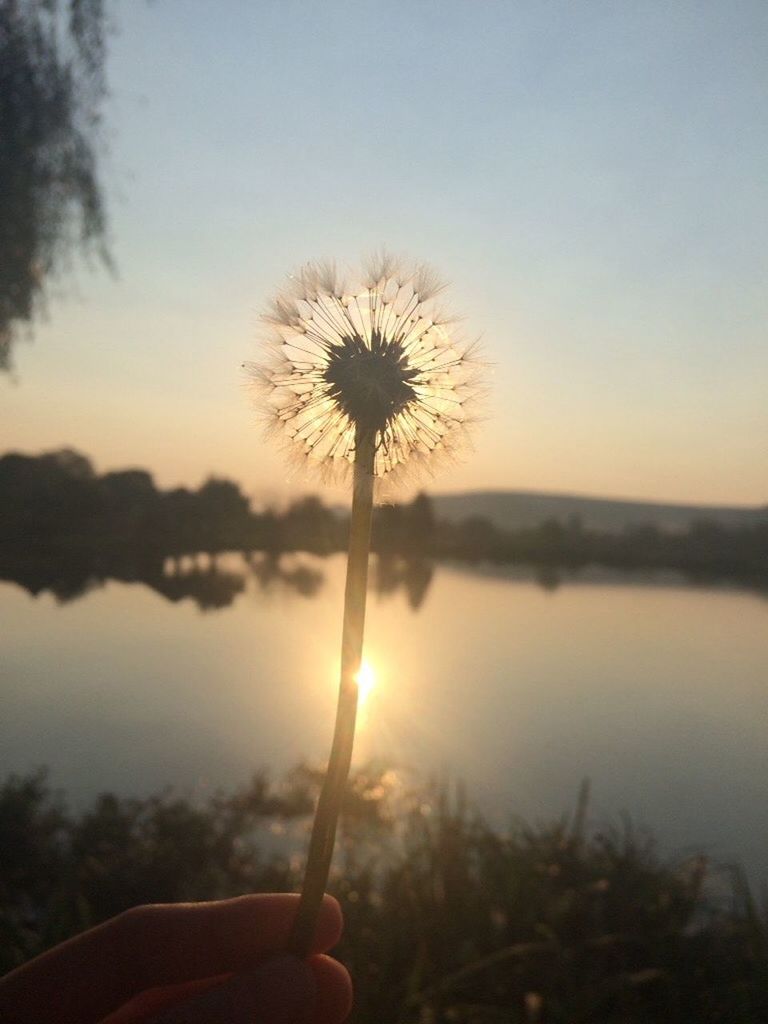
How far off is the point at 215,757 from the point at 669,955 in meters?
3.95

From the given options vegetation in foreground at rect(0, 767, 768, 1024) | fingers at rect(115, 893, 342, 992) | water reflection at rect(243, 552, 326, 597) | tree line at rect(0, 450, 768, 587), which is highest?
tree line at rect(0, 450, 768, 587)

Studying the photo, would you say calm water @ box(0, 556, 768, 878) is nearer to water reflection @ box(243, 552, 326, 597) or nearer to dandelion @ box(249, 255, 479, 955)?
water reflection @ box(243, 552, 326, 597)

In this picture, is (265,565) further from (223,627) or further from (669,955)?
(669,955)

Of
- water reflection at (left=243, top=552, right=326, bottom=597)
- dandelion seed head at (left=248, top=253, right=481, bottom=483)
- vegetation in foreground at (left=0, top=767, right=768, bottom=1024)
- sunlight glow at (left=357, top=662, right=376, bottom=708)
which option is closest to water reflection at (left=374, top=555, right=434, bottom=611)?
water reflection at (left=243, top=552, right=326, bottom=597)

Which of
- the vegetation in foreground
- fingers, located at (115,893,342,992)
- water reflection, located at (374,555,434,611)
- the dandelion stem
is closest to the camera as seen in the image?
the dandelion stem

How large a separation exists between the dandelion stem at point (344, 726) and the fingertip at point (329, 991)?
0.37 feet

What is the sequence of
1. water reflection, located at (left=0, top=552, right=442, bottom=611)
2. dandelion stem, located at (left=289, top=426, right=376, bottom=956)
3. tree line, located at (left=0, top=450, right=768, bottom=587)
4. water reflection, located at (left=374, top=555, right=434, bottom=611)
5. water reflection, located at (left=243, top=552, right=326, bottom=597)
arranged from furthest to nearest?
1. water reflection, located at (left=374, top=555, right=434, bottom=611)
2. water reflection, located at (left=243, top=552, right=326, bottom=597)
3. water reflection, located at (left=0, top=552, right=442, bottom=611)
4. tree line, located at (left=0, top=450, right=768, bottom=587)
5. dandelion stem, located at (left=289, top=426, right=376, bottom=956)

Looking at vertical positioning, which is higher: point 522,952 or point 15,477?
point 15,477

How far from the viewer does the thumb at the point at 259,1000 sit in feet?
2.87

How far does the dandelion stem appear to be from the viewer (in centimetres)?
80

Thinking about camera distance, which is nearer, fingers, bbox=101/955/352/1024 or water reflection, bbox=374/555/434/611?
fingers, bbox=101/955/352/1024

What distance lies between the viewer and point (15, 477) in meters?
3.46

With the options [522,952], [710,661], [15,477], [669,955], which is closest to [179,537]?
[15,477]

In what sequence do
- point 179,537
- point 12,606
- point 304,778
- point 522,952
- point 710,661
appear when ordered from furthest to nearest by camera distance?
point 710,661 → point 304,778 → point 179,537 → point 12,606 → point 522,952
